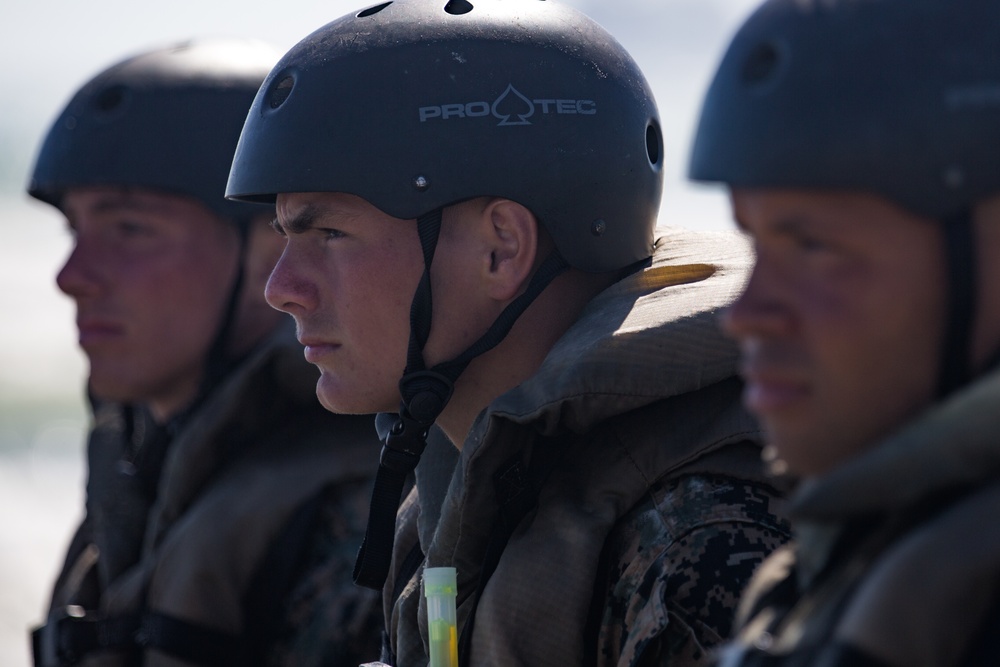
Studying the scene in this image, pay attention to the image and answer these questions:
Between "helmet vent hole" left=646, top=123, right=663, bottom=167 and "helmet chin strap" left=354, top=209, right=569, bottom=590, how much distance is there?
405 millimetres

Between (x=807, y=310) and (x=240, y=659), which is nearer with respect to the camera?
(x=807, y=310)

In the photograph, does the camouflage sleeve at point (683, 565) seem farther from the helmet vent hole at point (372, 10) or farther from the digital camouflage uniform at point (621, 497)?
the helmet vent hole at point (372, 10)

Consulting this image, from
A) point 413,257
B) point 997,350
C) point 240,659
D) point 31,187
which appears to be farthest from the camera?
point 31,187

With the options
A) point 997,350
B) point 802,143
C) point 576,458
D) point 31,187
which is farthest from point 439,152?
point 31,187

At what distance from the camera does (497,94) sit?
3.45 meters

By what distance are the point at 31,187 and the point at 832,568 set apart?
457cm

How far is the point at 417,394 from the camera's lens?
3.33 meters

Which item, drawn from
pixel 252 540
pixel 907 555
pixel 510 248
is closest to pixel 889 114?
pixel 907 555

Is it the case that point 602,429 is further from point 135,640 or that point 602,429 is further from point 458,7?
point 135,640

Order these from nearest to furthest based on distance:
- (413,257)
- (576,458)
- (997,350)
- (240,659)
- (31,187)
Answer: (997,350) < (576,458) < (413,257) < (240,659) < (31,187)

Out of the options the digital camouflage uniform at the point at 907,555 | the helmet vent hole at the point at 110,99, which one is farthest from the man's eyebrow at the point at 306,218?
the helmet vent hole at the point at 110,99

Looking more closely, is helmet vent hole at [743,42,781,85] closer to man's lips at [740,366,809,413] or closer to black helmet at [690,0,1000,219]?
black helmet at [690,0,1000,219]

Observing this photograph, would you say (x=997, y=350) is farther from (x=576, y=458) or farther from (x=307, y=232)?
(x=307, y=232)

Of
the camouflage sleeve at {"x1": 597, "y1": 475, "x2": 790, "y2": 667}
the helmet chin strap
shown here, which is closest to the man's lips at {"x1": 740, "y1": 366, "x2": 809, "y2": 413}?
the camouflage sleeve at {"x1": 597, "y1": 475, "x2": 790, "y2": 667}
